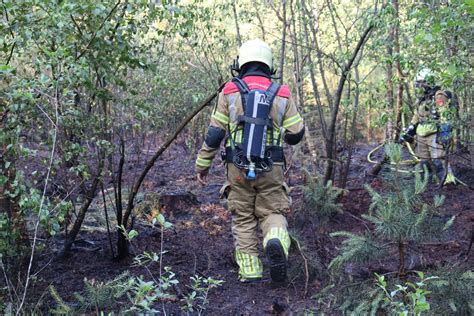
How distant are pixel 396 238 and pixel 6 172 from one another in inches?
106

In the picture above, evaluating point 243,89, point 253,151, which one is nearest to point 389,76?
point 243,89

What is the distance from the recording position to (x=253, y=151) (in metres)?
4.23

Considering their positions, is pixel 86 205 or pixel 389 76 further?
pixel 389 76

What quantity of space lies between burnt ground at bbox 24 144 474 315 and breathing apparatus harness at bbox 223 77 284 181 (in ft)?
2.80

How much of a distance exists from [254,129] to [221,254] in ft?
5.07

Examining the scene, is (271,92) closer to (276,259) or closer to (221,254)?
(276,259)

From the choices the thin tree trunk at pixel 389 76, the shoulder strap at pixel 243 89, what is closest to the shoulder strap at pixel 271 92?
the shoulder strap at pixel 243 89

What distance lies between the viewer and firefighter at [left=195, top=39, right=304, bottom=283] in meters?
4.24

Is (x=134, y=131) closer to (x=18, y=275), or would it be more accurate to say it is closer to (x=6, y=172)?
(x=6, y=172)

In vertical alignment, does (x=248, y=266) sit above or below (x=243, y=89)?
below

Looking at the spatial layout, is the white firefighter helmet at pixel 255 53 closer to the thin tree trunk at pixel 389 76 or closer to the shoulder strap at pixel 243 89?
the shoulder strap at pixel 243 89

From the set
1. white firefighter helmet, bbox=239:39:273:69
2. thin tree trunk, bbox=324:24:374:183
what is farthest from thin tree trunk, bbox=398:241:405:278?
thin tree trunk, bbox=324:24:374:183

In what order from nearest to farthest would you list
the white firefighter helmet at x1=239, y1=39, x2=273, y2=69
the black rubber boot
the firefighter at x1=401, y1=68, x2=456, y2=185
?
the black rubber boot, the white firefighter helmet at x1=239, y1=39, x2=273, y2=69, the firefighter at x1=401, y1=68, x2=456, y2=185

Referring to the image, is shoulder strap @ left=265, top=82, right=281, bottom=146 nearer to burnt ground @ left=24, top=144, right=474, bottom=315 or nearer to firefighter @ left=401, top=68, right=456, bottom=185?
burnt ground @ left=24, top=144, right=474, bottom=315
